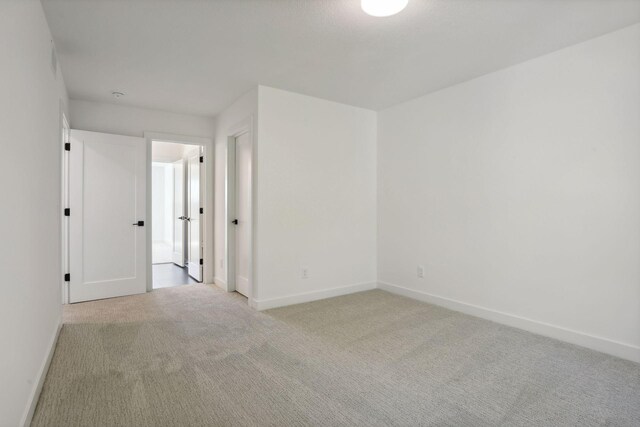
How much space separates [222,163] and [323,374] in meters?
3.32

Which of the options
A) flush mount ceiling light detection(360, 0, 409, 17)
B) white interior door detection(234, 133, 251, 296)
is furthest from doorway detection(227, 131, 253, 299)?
flush mount ceiling light detection(360, 0, 409, 17)

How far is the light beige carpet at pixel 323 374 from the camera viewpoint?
1.83m

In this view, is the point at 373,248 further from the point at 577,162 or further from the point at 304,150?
the point at 577,162

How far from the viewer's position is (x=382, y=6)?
6.89ft

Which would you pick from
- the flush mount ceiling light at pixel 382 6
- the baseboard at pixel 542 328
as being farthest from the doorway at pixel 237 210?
the flush mount ceiling light at pixel 382 6

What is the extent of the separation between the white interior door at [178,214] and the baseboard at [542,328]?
4456 mm

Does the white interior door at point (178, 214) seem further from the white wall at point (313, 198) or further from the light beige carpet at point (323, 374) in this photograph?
the white wall at point (313, 198)

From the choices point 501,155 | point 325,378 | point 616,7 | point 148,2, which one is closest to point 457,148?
point 501,155

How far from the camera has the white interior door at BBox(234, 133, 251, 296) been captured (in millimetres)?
4188

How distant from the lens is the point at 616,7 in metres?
2.21

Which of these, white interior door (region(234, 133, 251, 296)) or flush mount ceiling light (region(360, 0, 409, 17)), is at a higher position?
flush mount ceiling light (region(360, 0, 409, 17))

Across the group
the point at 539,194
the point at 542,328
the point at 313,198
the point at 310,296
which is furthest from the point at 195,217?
the point at 542,328

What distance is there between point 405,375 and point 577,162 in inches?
86.1

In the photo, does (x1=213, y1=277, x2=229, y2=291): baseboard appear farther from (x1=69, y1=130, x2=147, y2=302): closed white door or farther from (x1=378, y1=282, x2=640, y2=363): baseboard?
(x1=378, y1=282, x2=640, y2=363): baseboard
